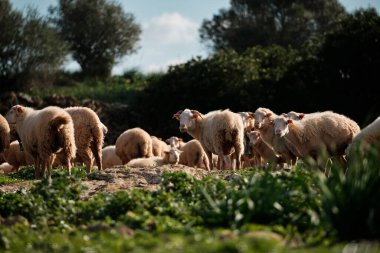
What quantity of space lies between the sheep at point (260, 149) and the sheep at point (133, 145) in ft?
11.4

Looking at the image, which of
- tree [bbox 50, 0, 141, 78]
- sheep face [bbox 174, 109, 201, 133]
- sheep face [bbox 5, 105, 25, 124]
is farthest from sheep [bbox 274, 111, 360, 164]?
tree [bbox 50, 0, 141, 78]

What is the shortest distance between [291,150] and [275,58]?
24.9 metres

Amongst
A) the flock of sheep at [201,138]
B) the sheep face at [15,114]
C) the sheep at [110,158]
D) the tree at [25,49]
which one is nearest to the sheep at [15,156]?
the flock of sheep at [201,138]

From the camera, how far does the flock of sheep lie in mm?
16219

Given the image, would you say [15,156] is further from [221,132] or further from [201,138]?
[221,132]

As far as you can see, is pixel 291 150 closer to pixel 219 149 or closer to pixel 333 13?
pixel 219 149

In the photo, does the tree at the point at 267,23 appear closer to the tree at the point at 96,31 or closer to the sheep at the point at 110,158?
the tree at the point at 96,31

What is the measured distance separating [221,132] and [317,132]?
10.3 ft

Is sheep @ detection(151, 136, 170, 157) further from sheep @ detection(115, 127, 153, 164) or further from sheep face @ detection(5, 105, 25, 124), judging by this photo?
sheep face @ detection(5, 105, 25, 124)

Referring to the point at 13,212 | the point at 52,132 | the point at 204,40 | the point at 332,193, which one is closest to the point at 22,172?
the point at 52,132

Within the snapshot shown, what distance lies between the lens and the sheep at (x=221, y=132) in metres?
18.6

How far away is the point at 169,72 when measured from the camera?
1565 inches

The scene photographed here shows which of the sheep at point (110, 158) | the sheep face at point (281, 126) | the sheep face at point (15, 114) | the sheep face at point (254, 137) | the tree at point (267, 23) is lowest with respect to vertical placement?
the sheep at point (110, 158)

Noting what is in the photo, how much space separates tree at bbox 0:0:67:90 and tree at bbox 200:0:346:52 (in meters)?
22.2
